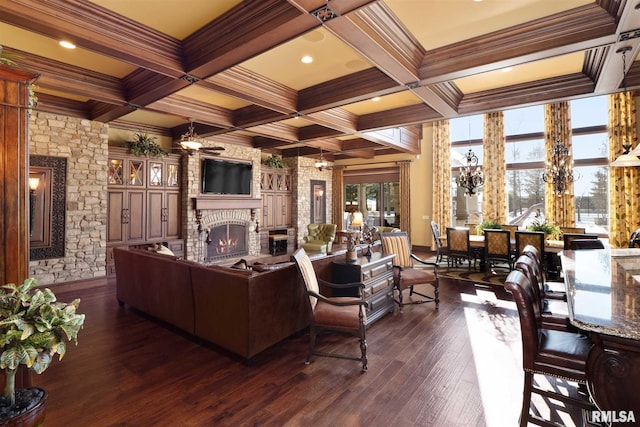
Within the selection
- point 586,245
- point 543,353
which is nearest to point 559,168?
point 586,245

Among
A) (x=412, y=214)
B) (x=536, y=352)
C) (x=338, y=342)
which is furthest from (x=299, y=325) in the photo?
(x=412, y=214)

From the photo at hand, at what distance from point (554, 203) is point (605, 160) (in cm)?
140

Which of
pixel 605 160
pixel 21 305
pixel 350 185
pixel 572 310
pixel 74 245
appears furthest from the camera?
pixel 350 185

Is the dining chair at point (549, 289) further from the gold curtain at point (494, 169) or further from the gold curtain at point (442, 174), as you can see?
the gold curtain at point (442, 174)

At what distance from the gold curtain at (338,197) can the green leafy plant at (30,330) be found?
33.3 ft

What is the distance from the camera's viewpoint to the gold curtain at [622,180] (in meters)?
6.53

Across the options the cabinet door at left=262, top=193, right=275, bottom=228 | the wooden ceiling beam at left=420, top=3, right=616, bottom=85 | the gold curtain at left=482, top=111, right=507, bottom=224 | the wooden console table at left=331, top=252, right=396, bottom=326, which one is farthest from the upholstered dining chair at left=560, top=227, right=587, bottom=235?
the cabinet door at left=262, top=193, right=275, bottom=228

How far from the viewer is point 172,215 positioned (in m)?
7.16

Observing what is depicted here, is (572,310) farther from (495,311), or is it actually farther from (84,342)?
(84,342)

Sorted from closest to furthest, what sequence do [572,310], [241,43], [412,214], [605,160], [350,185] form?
[572,310], [241,43], [605,160], [412,214], [350,185]

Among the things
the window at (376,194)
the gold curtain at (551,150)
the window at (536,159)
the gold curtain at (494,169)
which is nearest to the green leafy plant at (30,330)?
the window at (536,159)

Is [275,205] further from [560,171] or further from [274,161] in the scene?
[560,171]

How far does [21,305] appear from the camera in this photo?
146 centimetres

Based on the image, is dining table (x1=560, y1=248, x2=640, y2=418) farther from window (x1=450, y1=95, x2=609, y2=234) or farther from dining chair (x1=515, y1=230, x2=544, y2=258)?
window (x1=450, y1=95, x2=609, y2=234)
